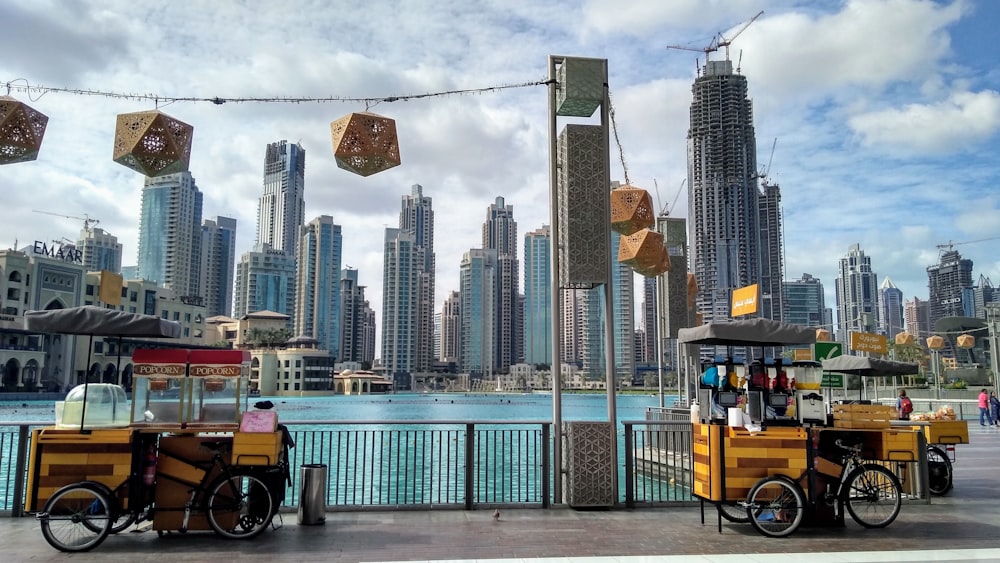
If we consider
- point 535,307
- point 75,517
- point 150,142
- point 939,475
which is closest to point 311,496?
point 75,517

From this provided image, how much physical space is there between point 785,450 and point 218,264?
19849cm

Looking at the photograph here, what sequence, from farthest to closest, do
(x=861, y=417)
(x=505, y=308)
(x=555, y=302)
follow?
(x=505, y=308), (x=555, y=302), (x=861, y=417)

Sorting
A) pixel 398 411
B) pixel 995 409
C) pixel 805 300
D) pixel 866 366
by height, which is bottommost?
pixel 398 411

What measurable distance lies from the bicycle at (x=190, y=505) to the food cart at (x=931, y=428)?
8.06 m

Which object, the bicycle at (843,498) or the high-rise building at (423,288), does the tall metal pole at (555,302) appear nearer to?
the bicycle at (843,498)

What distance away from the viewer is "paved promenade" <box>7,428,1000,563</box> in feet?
20.0

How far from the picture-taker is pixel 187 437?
6.95 m

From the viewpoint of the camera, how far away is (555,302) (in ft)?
29.2

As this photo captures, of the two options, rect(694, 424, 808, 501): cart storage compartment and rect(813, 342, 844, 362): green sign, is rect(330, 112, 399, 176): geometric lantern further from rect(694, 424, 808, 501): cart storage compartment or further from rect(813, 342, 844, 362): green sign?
rect(813, 342, 844, 362): green sign

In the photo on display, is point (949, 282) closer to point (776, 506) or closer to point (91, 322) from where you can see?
point (776, 506)

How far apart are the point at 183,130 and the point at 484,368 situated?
165 meters

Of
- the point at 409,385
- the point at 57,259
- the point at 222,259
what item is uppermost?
the point at 222,259

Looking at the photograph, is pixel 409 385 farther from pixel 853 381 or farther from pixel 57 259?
pixel 853 381

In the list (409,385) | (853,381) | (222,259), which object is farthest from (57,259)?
(222,259)
